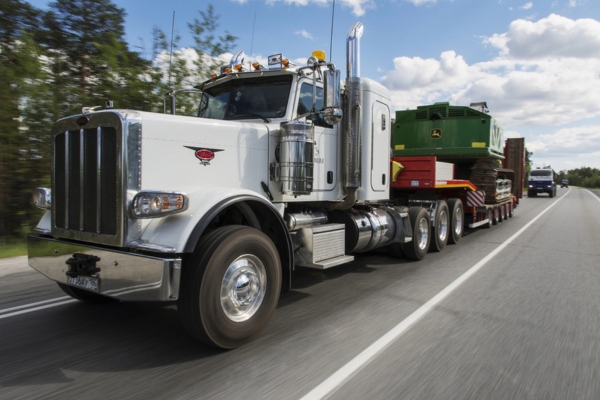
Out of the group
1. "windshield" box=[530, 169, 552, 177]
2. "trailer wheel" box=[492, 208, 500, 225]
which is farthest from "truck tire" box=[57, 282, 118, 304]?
"windshield" box=[530, 169, 552, 177]

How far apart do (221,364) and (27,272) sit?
180 inches

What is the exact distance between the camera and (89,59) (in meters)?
9.94

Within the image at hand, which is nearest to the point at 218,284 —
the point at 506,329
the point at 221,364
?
the point at 221,364

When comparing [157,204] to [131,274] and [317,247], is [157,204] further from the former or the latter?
[317,247]

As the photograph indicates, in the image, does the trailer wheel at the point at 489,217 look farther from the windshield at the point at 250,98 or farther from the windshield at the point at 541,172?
the windshield at the point at 541,172

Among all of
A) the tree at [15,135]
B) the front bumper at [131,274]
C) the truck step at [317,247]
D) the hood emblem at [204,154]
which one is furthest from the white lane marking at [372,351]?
the tree at [15,135]

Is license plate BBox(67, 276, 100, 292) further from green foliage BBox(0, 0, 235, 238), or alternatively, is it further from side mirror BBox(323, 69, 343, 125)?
green foliage BBox(0, 0, 235, 238)

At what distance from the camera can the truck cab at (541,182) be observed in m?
35.9

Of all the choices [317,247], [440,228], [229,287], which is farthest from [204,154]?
[440,228]

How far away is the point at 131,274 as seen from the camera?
130 inches

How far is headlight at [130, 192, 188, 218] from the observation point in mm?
3350

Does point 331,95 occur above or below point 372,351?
above

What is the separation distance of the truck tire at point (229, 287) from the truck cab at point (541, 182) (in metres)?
38.0

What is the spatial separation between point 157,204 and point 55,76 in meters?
7.68
